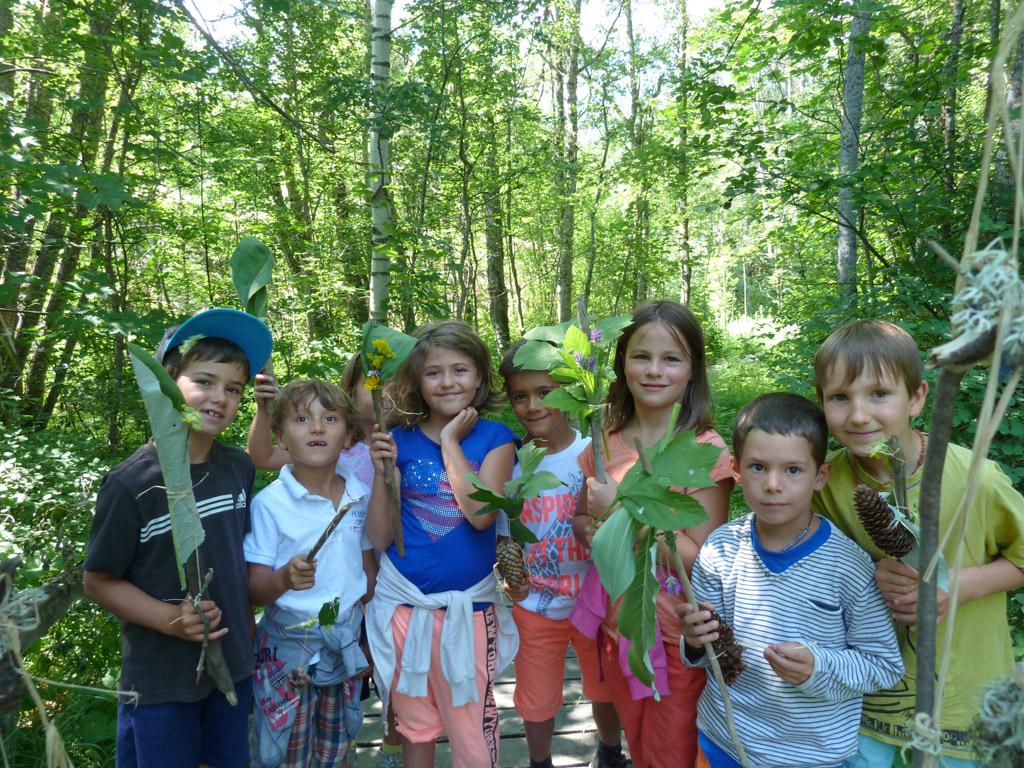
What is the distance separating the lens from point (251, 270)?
1730mm

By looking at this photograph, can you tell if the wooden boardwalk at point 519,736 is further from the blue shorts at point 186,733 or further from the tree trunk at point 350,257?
the tree trunk at point 350,257

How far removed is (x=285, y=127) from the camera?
30.9 feet

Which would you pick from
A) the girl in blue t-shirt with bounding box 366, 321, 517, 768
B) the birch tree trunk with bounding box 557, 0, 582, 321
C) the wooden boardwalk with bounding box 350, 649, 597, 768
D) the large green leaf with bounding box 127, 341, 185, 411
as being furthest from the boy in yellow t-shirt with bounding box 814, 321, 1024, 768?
the birch tree trunk with bounding box 557, 0, 582, 321

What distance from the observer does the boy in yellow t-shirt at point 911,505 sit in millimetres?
1571

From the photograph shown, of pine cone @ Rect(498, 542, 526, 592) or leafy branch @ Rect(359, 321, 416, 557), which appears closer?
leafy branch @ Rect(359, 321, 416, 557)

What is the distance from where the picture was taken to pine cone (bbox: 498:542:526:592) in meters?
2.00

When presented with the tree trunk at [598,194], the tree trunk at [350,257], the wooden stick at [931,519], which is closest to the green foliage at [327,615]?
the wooden stick at [931,519]

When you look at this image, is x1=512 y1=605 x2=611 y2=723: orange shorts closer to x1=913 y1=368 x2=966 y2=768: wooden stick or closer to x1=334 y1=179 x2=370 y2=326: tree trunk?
x1=913 y1=368 x2=966 y2=768: wooden stick

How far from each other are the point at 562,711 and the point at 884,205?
406cm

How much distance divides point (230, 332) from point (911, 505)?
6.40 ft

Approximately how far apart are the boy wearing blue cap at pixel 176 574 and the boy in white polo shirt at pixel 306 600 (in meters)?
0.12

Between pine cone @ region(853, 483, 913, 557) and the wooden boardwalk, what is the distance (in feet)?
7.65

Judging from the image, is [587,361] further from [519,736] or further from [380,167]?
[380,167]

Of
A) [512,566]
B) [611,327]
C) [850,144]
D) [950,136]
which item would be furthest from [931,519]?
[850,144]
